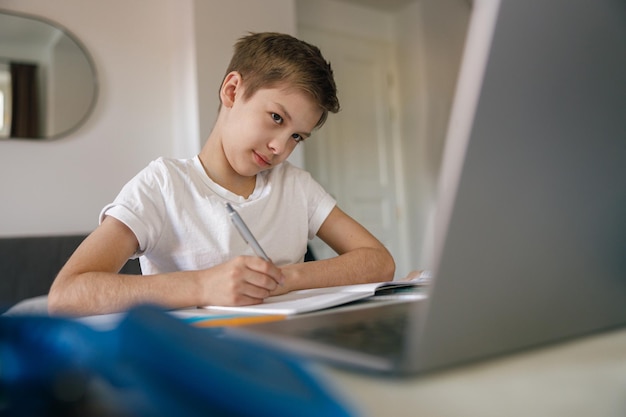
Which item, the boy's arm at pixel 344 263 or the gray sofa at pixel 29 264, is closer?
the boy's arm at pixel 344 263

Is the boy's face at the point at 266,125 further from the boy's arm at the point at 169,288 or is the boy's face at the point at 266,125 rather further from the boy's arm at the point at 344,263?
the boy's arm at the point at 169,288

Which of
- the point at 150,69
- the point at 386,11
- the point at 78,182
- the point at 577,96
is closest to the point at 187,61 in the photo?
the point at 150,69

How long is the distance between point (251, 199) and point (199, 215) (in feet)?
0.47

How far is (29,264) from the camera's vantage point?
6.57 ft

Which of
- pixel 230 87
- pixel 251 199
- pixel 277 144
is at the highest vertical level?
pixel 230 87

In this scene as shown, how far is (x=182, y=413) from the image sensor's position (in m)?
0.15

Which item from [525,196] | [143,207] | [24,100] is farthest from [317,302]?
[24,100]

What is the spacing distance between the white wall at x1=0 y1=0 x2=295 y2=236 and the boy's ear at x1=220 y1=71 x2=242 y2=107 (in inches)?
53.2

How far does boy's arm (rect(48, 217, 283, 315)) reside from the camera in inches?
26.5

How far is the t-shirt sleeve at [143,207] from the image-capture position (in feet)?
2.97

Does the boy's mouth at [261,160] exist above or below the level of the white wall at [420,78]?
below

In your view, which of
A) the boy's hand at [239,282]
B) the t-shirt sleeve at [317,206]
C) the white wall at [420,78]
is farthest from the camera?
the white wall at [420,78]

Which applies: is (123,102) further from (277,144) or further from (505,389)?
(505,389)

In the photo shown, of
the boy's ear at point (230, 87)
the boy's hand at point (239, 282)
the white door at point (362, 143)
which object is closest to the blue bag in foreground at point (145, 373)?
the boy's hand at point (239, 282)
